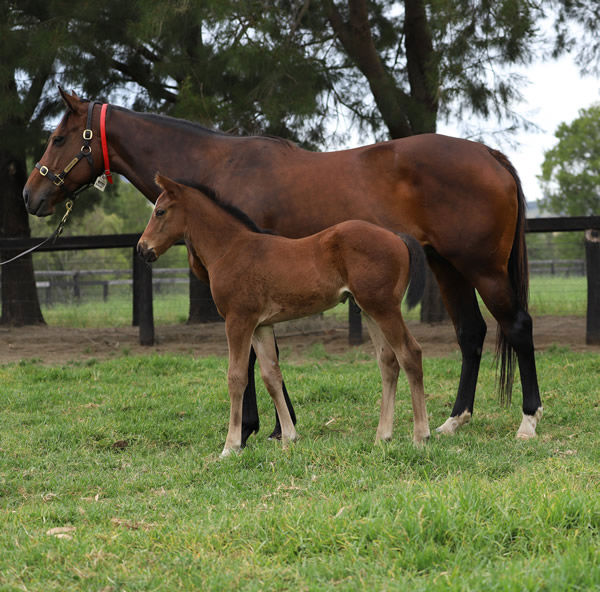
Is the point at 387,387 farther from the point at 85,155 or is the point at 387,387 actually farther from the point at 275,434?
the point at 85,155

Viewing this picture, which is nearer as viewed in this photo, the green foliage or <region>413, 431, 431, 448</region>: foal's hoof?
<region>413, 431, 431, 448</region>: foal's hoof

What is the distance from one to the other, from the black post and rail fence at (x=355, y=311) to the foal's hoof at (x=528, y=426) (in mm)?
3297

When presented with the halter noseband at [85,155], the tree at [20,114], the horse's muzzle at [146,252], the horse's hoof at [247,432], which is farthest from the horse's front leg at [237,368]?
the tree at [20,114]

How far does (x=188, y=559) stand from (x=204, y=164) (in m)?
3.18

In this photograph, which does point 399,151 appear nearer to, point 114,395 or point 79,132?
point 79,132

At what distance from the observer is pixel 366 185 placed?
197 inches

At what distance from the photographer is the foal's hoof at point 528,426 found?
4.66m

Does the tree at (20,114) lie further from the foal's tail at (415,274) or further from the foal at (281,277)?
the foal's tail at (415,274)

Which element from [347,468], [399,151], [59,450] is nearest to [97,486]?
[59,450]

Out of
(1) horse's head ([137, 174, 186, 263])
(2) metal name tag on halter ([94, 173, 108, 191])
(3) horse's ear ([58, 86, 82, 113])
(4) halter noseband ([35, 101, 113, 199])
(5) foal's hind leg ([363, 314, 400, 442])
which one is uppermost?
(3) horse's ear ([58, 86, 82, 113])

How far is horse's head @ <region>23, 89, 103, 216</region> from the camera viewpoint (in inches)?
206

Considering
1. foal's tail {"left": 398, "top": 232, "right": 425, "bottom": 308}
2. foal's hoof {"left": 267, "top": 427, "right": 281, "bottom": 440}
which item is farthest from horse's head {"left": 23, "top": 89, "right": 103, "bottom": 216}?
foal's tail {"left": 398, "top": 232, "right": 425, "bottom": 308}

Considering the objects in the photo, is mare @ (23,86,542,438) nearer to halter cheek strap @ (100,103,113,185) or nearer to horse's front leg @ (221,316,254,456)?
halter cheek strap @ (100,103,113,185)

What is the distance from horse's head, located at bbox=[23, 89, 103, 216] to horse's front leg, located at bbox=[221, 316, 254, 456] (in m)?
1.84
